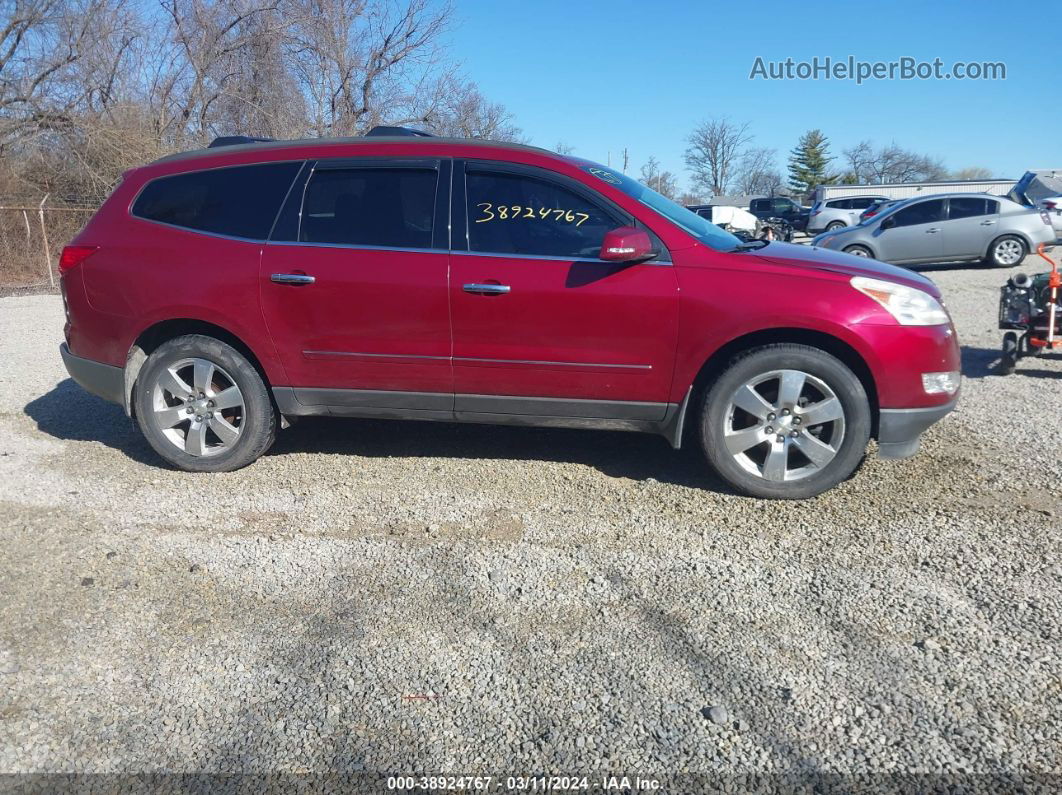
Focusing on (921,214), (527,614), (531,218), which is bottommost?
(527,614)

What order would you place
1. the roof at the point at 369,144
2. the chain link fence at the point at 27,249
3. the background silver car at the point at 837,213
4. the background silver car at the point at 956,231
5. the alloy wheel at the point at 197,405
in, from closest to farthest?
the roof at the point at 369,144 < the alloy wheel at the point at 197,405 < the background silver car at the point at 956,231 < the chain link fence at the point at 27,249 < the background silver car at the point at 837,213

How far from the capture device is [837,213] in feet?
106

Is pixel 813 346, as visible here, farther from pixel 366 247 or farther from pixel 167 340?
pixel 167 340

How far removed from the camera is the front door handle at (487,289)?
4.39m

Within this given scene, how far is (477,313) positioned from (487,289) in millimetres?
144

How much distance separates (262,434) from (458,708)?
261 centimetres

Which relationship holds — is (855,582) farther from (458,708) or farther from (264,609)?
(264,609)

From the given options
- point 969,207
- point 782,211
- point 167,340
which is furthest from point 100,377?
point 782,211

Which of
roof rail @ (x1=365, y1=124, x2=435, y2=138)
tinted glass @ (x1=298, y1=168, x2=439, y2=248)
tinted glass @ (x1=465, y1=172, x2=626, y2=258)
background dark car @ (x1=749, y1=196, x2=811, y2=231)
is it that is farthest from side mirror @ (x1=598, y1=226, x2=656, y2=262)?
background dark car @ (x1=749, y1=196, x2=811, y2=231)

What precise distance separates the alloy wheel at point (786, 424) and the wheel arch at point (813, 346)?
0.19 metres

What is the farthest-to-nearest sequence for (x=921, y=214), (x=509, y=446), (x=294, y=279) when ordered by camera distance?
(x=921, y=214), (x=509, y=446), (x=294, y=279)

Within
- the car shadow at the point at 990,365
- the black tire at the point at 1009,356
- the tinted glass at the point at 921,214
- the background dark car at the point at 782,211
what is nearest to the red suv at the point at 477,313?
the black tire at the point at 1009,356

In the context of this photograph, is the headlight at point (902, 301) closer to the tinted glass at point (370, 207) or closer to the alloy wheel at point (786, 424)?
the alloy wheel at point (786, 424)

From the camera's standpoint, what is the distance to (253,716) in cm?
267
